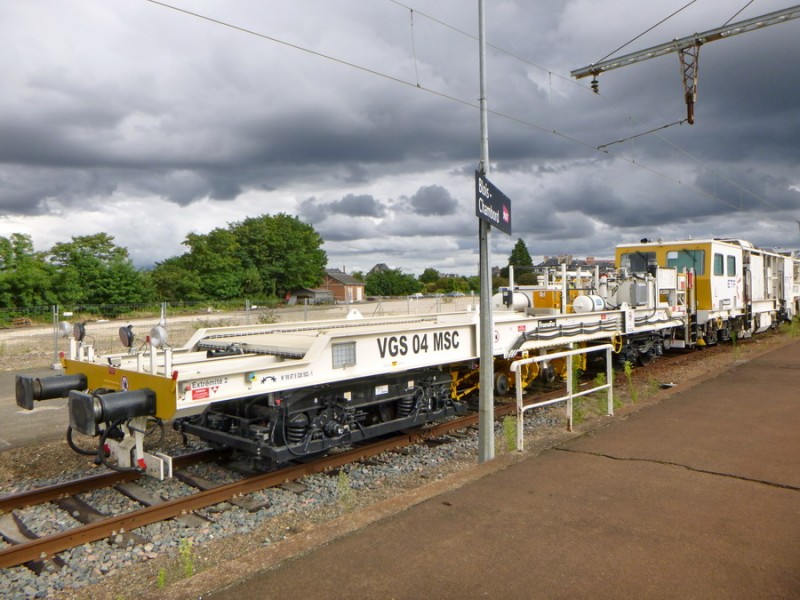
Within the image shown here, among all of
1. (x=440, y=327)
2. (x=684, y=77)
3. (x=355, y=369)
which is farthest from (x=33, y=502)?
(x=684, y=77)

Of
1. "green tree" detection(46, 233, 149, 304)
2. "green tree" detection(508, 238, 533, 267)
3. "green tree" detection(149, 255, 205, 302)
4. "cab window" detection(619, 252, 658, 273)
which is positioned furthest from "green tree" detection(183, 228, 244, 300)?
"cab window" detection(619, 252, 658, 273)

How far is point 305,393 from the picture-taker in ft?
20.4

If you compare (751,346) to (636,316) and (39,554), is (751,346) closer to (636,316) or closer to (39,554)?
(636,316)

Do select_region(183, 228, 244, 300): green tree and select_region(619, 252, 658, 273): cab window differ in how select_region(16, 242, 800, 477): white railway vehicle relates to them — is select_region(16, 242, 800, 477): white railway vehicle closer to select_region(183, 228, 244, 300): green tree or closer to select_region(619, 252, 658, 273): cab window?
select_region(619, 252, 658, 273): cab window

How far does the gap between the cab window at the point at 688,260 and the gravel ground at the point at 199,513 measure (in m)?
7.82

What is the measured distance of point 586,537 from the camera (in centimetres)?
430

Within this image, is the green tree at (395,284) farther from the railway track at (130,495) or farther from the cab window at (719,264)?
the railway track at (130,495)

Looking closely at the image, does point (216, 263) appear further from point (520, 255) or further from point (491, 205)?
point (491, 205)

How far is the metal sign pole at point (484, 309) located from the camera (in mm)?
6355

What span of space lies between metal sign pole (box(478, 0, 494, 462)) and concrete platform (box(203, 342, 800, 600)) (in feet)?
1.63

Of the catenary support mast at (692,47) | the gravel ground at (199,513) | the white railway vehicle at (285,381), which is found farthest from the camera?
the catenary support mast at (692,47)

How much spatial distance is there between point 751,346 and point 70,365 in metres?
17.6

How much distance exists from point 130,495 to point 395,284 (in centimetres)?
9549

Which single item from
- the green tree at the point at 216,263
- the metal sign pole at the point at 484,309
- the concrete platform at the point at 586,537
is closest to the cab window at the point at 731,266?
the concrete platform at the point at 586,537
